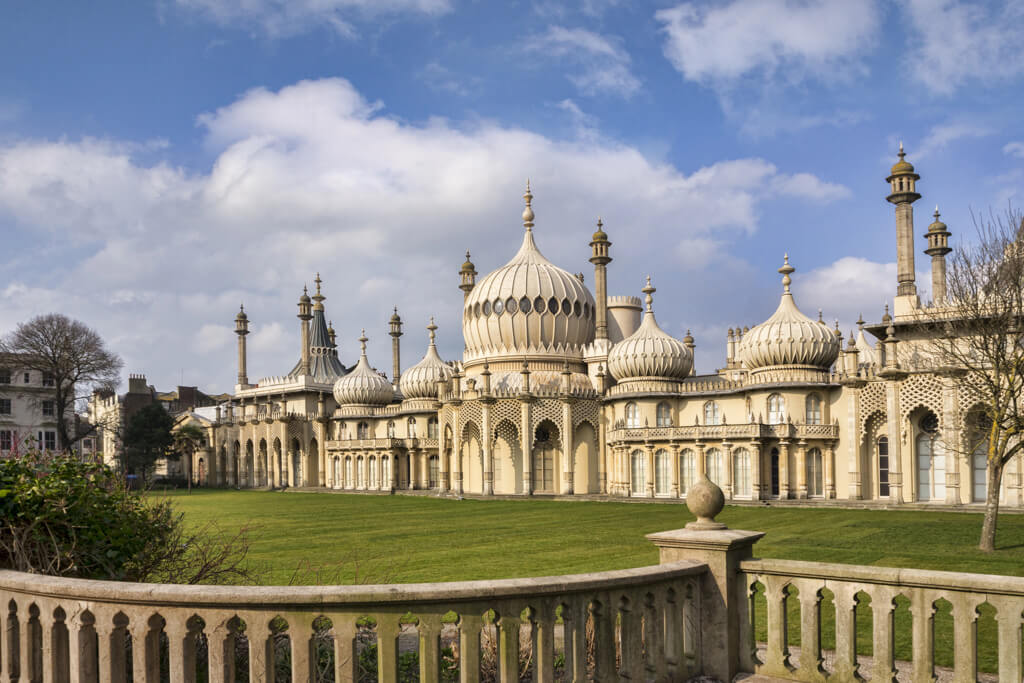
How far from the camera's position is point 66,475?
24.8 ft

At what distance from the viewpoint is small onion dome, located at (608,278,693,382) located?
42.7m

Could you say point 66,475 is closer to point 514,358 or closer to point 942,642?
point 942,642

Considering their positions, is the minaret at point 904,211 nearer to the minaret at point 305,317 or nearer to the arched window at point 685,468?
the arched window at point 685,468

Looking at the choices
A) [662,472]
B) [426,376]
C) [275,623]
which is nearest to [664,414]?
[662,472]

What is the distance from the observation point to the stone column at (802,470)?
121 ft

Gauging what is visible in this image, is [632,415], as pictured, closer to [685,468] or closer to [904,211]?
[685,468]

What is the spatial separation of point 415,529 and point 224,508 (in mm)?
16041

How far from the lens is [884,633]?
6.99m

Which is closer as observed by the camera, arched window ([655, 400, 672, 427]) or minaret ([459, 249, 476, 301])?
arched window ([655, 400, 672, 427])

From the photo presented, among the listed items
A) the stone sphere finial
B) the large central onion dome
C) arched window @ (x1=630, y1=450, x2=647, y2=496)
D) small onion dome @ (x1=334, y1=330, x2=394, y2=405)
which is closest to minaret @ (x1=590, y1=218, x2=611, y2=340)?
the large central onion dome

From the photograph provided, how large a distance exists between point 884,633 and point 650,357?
118 feet

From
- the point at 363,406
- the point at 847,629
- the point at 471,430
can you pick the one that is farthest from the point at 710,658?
the point at 363,406

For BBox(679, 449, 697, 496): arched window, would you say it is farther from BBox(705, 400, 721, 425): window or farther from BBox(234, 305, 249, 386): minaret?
BBox(234, 305, 249, 386): minaret

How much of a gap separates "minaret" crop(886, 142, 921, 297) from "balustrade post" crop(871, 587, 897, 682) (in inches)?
1217
